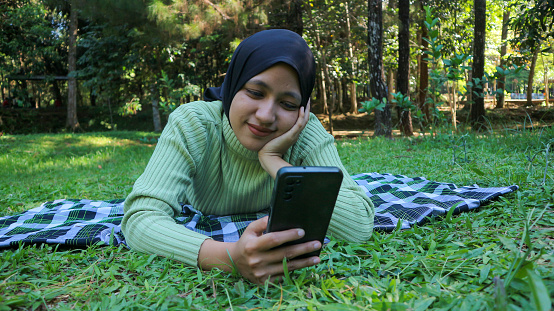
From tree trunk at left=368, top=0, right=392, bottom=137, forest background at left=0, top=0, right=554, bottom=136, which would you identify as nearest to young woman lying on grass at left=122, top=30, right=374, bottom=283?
forest background at left=0, top=0, right=554, bottom=136

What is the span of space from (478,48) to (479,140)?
12.5 ft

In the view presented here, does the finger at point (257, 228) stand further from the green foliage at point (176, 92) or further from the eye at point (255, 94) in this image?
the green foliage at point (176, 92)

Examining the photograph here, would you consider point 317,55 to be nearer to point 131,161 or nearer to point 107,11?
point 107,11

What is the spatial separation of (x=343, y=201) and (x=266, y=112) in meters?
0.51

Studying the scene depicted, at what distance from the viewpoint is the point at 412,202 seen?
8.00 ft

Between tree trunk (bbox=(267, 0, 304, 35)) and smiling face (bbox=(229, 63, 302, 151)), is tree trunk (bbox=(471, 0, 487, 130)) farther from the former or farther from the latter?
smiling face (bbox=(229, 63, 302, 151))

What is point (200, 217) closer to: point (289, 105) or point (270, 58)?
point (289, 105)

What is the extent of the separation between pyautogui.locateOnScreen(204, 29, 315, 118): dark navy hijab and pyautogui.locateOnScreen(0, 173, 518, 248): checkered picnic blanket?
644mm

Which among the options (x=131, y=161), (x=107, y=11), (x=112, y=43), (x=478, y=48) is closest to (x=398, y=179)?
(x=131, y=161)

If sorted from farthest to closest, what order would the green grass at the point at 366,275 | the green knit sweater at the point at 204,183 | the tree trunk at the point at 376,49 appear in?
the tree trunk at the point at 376,49
the green knit sweater at the point at 204,183
the green grass at the point at 366,275

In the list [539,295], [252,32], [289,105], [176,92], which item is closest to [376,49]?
[252,32]

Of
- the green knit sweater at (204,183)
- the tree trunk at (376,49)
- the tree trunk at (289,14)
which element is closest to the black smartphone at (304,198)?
the green knit sweater at (204,183)

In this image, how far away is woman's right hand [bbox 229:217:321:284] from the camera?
1.25 m

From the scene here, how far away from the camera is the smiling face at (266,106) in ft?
5.70
